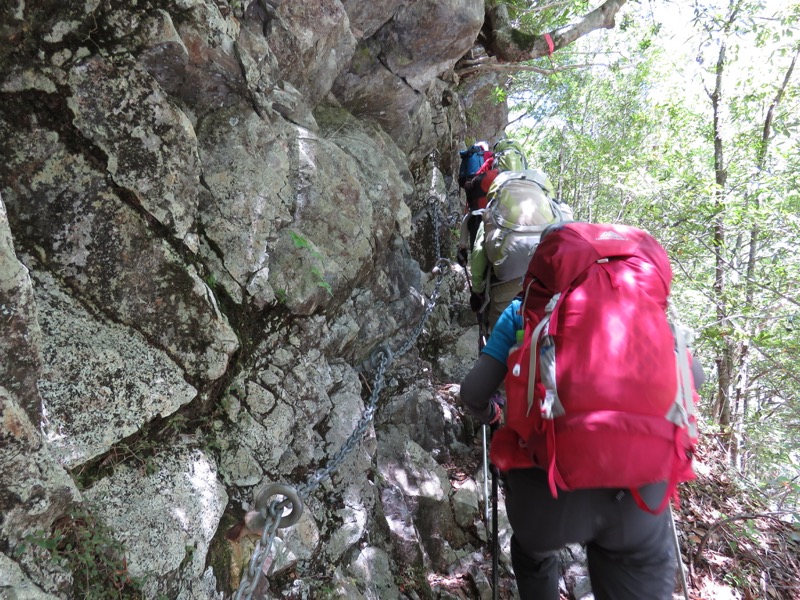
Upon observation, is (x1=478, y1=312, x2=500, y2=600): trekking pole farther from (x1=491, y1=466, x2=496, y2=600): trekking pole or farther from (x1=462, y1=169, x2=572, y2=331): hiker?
(x1=462, y1=169, x2=572, y2=331): hiker

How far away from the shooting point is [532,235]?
394cm

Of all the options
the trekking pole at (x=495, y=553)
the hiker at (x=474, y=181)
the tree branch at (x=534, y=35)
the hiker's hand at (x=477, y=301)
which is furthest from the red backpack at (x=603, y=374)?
the tree branch at (x=534, y=35)

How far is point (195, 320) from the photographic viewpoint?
9.40ft

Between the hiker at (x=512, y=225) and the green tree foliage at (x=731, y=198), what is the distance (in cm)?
369

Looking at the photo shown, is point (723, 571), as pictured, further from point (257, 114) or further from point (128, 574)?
point (257, 114)

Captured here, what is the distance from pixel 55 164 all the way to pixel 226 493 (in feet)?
7.14

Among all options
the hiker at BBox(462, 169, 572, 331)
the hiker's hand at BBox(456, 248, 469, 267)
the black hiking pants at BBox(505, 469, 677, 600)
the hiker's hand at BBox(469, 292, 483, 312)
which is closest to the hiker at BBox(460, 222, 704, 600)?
the black hiking pants at BBox(505, 469, 677, 600)

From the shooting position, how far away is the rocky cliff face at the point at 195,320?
2.19m

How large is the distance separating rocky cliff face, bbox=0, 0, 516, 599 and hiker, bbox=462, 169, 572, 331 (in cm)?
119

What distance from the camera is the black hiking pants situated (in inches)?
79.2

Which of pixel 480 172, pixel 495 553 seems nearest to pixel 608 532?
pixel 495 553

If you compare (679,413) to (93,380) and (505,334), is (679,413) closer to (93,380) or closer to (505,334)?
(505,334)

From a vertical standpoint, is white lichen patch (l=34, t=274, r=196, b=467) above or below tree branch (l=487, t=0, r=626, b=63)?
below

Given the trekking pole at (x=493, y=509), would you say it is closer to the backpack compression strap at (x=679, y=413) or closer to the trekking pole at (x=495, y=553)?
the trekking pole at (x=495, y=553)
